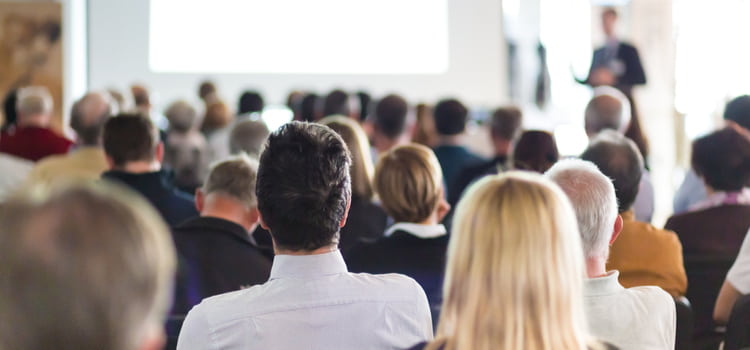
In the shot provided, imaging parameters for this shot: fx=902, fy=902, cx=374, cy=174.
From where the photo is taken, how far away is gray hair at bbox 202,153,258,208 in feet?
9.74

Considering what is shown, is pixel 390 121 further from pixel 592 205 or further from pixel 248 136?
pixel 592 205

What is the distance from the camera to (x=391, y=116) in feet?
19.0

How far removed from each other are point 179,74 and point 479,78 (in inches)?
139

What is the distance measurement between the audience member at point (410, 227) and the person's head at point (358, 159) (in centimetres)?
61

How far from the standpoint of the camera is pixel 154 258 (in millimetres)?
855

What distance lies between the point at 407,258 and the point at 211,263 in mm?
603

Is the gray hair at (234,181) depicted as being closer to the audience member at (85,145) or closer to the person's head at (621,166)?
the person's head at (621,166)

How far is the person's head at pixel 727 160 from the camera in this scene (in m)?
3.45

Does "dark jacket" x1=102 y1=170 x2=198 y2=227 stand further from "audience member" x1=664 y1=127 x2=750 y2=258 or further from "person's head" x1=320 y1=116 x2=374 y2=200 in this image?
"audience member" x1=664 y1=127 x2=750 y2=258

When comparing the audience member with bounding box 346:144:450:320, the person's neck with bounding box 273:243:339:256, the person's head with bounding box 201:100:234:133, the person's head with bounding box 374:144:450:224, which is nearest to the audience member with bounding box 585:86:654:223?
the audience member with bounding box 346:144:450:320

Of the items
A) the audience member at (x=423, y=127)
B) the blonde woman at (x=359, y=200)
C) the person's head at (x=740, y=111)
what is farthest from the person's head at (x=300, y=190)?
the audience member at (x=423, y=127)

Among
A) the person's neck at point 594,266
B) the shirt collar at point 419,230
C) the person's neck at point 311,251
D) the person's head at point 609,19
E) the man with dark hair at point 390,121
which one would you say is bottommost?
the shirt collar at point 419,230

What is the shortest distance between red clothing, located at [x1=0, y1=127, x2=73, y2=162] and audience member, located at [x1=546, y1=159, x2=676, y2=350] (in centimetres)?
453

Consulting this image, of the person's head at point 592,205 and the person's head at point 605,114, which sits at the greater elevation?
the person's head at point 605,114
